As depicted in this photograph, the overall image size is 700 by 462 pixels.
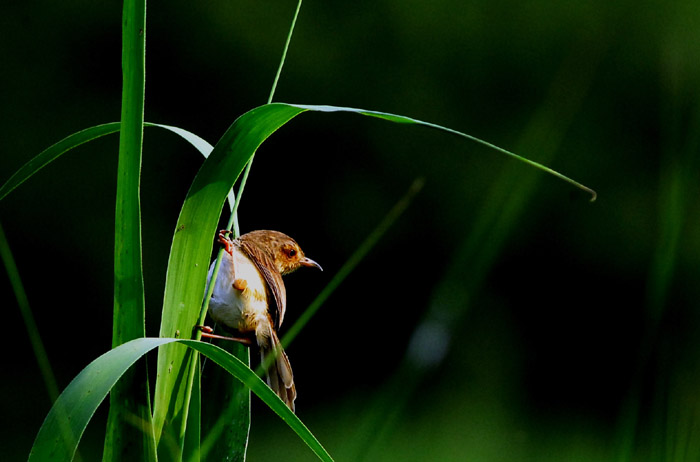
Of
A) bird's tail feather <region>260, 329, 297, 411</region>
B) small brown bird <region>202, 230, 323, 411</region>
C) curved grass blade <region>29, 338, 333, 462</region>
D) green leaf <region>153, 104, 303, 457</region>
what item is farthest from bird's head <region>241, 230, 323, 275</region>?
curved grass blade <region>29, 338, 333, 462</region>

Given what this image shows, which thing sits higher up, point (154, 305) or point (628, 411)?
point (628, 411)

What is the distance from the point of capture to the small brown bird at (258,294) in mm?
895

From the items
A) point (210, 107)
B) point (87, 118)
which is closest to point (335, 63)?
point (210, 107)

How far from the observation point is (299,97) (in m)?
3.25

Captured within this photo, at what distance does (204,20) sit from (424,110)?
912mm

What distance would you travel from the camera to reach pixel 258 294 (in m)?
1.01

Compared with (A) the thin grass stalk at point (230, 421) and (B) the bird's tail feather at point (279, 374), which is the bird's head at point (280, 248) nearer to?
(B) the bird's tail feather at point (279, 374)

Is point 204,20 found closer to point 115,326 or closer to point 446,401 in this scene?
point 446,401

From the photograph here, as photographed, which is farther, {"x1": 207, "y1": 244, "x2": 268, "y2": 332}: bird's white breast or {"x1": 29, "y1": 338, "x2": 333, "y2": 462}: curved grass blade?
{"x1": 207, "y1": 244, "x2": 268, "y2": 332}: bird's white breast

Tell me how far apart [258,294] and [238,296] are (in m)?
0.06

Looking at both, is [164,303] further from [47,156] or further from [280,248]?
[280,248]

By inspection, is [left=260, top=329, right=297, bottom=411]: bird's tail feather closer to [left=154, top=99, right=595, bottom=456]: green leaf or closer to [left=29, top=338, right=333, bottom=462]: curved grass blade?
[left=154, top=99, right=595, bottom=456]: green leaf

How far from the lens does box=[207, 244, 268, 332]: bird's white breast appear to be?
35.0 inches

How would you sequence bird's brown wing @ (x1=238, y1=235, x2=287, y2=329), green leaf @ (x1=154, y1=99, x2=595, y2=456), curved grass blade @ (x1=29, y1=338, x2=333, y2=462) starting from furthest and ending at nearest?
bird's brown wing @ (x1=238, y1=235, x2=287, y2=329) → green leaf @ (x1=154, y1=99, x2=595, y2=456) → curved grass blade @ (x1=29, y1=338, x2=333, y2=462)
